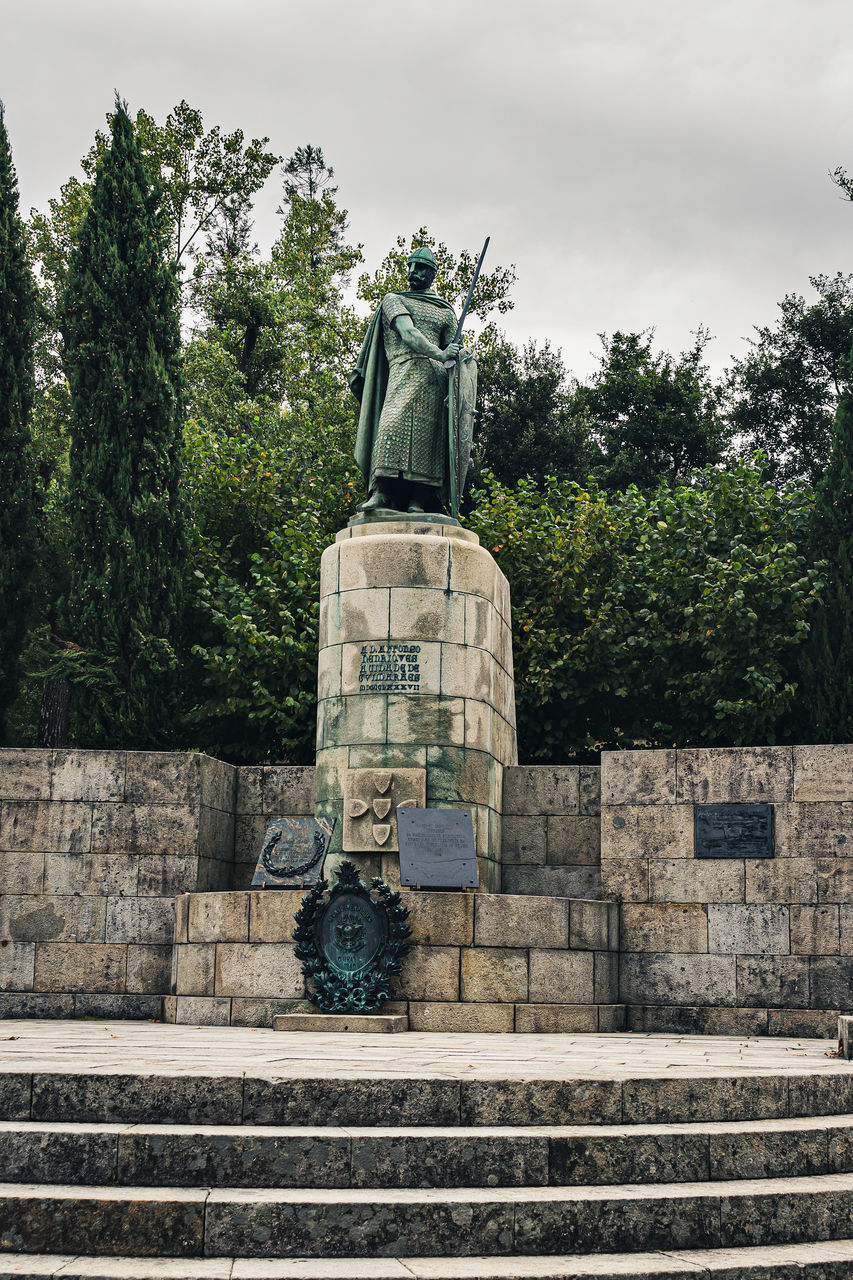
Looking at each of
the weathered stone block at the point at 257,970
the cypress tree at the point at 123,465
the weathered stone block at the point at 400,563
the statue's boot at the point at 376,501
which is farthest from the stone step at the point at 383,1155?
the cypress tree at the point at 123,465

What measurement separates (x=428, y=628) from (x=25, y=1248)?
353 inches

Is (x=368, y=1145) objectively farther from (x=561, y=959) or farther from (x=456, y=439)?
(x=456, y=439)

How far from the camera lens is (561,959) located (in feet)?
39.7

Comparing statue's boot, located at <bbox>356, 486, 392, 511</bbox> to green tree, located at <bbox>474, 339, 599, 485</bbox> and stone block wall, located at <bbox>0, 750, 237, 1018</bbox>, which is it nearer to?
stone block wall, located at <bbox>0, 750, 237, 1018</bbox>

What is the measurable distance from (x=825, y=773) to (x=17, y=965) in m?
8.81

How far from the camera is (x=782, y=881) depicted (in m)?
13.1

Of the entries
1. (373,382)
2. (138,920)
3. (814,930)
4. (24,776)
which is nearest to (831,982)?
(814,930)

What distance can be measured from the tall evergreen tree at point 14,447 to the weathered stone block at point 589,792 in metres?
9.27

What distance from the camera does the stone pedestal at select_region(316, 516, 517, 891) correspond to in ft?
42.8

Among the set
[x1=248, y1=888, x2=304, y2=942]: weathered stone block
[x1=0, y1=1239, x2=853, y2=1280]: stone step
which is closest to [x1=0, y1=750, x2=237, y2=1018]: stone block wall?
[x1=248, y1=888, x2=304, y2=942]: weathered stone block

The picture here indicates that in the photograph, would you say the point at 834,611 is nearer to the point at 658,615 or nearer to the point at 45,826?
the point at 658,615

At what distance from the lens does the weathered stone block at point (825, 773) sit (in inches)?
517

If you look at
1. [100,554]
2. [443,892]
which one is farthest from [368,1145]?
[100,554]

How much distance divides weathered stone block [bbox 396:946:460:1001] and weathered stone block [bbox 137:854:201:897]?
11.4 ft
